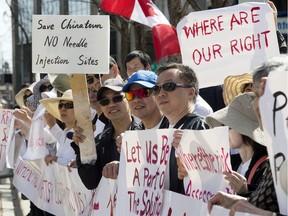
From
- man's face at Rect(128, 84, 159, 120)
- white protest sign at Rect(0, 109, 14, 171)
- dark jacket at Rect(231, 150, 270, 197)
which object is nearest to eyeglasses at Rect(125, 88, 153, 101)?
man's face at Rect(128, 84, 159, 120)

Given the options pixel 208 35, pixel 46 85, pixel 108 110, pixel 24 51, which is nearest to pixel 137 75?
pixel 108 110

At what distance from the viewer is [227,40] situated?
598cm

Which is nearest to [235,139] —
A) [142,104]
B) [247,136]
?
[247,136]

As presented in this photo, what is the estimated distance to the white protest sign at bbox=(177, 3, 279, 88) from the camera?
5.77m

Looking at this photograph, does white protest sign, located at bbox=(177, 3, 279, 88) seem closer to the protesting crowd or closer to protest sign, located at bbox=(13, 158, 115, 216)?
the protesting crowd

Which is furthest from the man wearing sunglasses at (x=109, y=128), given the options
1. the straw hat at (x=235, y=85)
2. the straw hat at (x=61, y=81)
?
the straw hat at (x=61, y=81)

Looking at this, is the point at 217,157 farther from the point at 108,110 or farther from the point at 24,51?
the point at 24,51

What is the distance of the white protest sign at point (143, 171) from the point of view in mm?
4758

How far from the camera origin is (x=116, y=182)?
565cm

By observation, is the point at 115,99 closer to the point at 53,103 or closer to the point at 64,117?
the point at 64,117

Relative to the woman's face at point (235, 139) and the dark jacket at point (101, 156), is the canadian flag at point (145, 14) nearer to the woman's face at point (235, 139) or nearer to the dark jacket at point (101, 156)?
the dark jacket at point (101, 156)

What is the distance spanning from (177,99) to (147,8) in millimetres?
3124

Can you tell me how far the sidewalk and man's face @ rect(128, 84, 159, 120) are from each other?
258 inches

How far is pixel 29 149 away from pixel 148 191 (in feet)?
11.7
